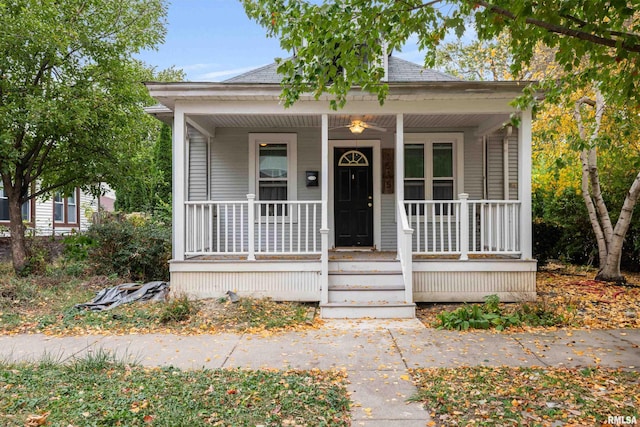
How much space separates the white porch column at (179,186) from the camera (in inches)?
277

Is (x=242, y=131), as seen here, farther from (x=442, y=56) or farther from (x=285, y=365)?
(x=442, y=56)

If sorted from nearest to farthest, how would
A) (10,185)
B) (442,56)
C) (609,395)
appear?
(609,395) → (10,185) → (442,56)

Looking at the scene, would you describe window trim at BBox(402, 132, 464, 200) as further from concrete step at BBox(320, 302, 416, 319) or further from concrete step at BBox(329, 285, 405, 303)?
concrete step at BBox(320, 302, 416, 319)

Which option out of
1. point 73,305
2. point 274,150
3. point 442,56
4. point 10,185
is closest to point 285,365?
point 73,305

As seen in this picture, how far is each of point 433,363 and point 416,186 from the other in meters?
5.18

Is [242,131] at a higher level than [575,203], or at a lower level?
higher

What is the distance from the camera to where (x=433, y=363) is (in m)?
4.32

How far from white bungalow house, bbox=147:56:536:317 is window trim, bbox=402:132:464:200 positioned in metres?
0.02

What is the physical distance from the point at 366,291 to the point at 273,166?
3637 millimetres

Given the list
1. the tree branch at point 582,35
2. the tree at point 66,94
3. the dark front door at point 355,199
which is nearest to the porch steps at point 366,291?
the dark front door at point 355,199

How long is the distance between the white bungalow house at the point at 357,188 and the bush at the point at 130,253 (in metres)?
1.15

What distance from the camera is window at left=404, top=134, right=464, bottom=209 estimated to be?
8930 millimetres

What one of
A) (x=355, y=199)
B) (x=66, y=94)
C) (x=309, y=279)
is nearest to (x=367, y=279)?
(x=309, y=279)

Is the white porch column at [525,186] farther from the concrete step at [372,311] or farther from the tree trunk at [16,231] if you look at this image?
the tree trunk at [16,231]
